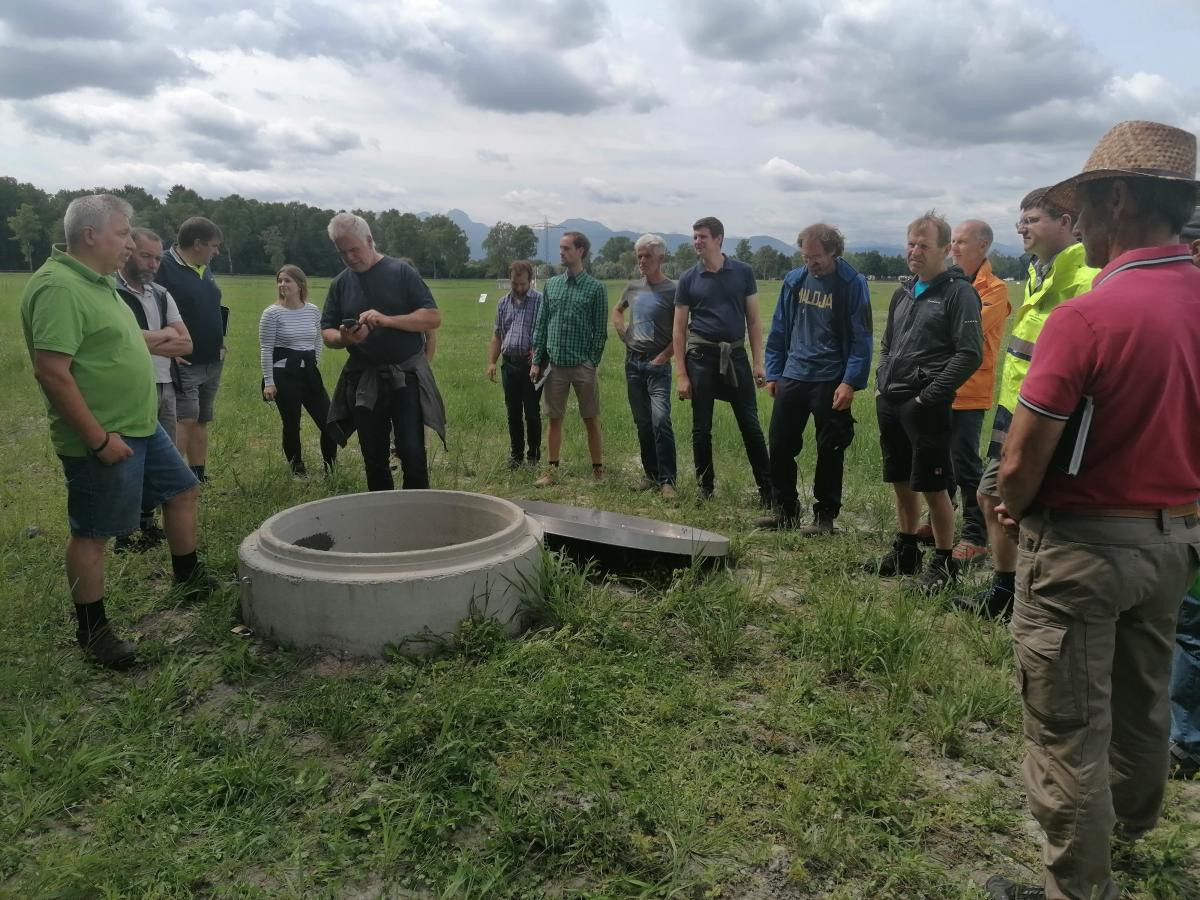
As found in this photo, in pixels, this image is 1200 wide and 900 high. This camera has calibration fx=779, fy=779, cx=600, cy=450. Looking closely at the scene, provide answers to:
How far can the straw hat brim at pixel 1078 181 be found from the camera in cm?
210

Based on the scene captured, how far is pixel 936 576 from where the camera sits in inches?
184

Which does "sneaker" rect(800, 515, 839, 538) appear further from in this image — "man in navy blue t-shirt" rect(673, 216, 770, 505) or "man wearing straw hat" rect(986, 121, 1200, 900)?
"man wearing straw hat" rect(986, 121, 1200, 900)

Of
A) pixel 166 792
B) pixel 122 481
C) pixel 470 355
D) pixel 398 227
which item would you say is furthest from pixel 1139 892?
pixel 398 227

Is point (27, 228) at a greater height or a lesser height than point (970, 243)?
greater

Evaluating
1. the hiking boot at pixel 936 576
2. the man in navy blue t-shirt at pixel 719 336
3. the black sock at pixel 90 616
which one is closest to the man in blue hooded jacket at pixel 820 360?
the man in navy blue t-shirt at pixel 719 336

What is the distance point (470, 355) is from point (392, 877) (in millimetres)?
16879

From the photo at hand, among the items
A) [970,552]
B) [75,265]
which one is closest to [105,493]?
[75,265]

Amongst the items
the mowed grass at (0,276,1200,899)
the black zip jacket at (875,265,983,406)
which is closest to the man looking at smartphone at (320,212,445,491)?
the mowed grass at (0,276,1200,899)

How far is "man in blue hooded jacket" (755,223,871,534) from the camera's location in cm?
543

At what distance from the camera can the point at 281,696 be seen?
348 cm

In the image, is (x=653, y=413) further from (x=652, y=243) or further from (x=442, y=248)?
(x=442, y=248)

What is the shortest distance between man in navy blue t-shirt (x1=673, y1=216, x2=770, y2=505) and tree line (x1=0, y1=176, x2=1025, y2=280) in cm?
6367

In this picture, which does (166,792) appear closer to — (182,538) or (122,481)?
(122,481)

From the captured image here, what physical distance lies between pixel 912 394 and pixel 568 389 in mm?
3292
